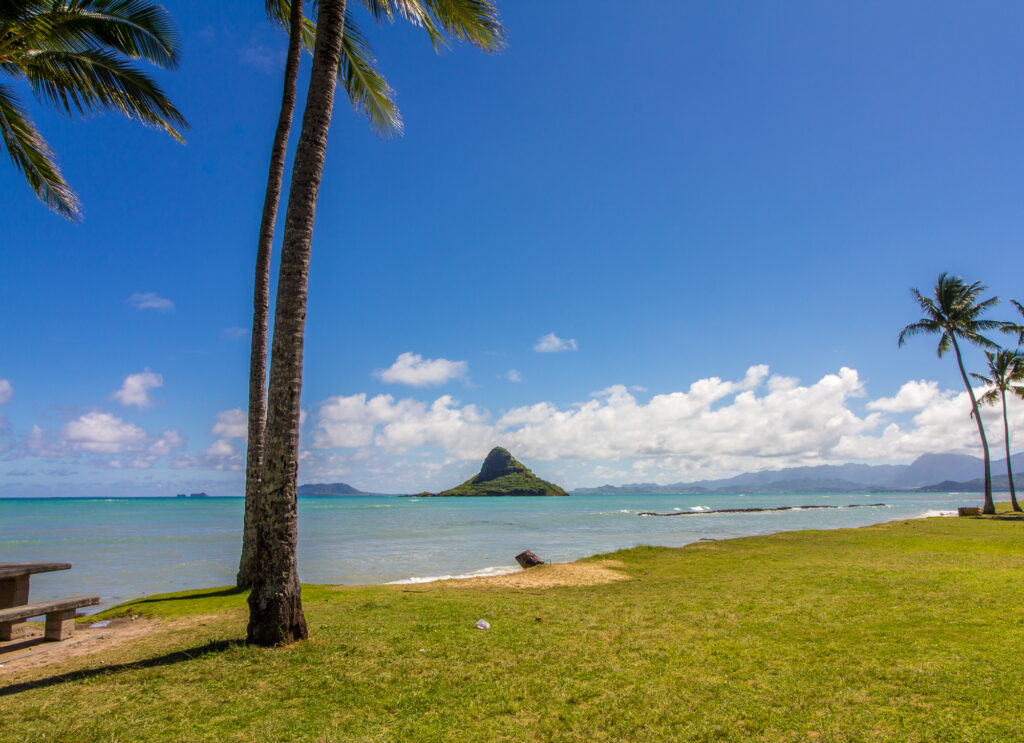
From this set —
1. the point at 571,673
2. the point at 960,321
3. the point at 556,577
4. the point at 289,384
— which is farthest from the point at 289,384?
the point at 960,321

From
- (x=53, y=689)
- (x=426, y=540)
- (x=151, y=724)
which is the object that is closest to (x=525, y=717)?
(x=151, y=724)

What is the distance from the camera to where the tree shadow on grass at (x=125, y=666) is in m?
5.50

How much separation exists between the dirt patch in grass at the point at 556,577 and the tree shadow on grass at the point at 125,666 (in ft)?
22.4

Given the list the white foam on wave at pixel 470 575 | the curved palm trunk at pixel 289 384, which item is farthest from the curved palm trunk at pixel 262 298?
the white foam on wave at pixel 470 575

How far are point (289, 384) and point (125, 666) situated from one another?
3.62 m

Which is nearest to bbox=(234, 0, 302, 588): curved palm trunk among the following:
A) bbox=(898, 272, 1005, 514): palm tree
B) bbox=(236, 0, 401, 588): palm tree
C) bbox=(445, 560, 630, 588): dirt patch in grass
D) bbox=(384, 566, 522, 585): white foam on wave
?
bbox=(236, 0, 401, 588): palm tree

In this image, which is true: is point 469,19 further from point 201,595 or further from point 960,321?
point 960,321

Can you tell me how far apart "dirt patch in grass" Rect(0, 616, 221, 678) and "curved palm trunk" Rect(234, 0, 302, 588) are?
7.56ft

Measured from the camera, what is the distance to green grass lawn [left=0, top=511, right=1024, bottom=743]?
4344 mm

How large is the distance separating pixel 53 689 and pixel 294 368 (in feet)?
13.3

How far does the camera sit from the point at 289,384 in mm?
7098

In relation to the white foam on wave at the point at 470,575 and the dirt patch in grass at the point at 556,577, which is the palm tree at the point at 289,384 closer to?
the dirt patch in grass at the point at 556,577

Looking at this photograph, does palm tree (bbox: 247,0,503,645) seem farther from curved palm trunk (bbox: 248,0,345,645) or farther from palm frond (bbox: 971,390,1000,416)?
palm frond (bbox: 971,390,1000,416)

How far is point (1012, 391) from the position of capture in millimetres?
37812
